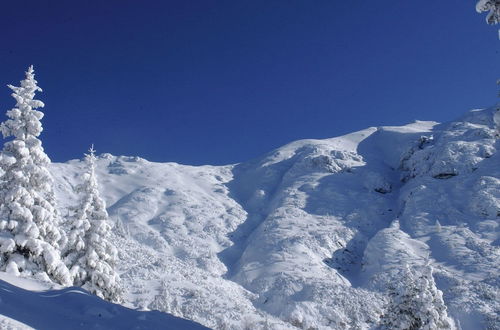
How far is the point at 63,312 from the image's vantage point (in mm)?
10391

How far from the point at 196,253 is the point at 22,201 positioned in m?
76.4

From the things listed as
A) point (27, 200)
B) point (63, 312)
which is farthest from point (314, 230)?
point (63, 312)

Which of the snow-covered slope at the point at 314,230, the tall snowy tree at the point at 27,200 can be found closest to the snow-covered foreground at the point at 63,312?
the tall snowy tree at the point at 27,200

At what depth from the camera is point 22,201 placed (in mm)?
18688

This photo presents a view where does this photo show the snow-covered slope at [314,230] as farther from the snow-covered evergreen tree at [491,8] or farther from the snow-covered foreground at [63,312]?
the snow-covered foreground at [63,312]

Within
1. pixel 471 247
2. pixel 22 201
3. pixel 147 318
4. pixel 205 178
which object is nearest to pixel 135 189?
pixel 205 178

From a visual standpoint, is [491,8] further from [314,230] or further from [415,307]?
[314,230]

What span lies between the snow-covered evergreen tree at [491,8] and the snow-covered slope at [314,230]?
290 cm

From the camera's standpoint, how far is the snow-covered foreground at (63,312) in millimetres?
9349

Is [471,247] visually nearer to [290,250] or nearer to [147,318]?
[290,250]

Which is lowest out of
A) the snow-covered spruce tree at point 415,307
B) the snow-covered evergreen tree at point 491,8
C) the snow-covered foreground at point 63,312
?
the snow-covered foreground at point 63,312

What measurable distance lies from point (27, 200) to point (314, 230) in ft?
283

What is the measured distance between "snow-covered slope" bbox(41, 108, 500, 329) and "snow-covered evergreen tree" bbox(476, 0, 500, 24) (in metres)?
2.90

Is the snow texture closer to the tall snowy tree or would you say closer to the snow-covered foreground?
the snow-covered foreground
